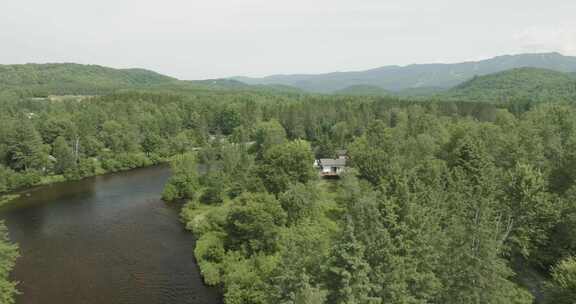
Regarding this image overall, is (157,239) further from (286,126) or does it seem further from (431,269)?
(286,126)

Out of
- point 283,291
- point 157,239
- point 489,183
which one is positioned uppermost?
point 489,183

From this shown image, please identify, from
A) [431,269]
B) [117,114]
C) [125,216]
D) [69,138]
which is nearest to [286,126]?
[117,114]

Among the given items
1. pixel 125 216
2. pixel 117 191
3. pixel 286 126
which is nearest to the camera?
pixel 125 216

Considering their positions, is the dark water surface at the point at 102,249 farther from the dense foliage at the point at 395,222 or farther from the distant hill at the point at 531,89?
the distant hill at the point at 531,89

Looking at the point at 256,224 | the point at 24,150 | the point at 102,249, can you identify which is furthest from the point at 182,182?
the point at 24,150

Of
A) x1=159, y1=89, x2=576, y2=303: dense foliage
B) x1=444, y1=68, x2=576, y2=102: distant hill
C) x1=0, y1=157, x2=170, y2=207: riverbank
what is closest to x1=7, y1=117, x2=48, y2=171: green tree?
x1=0, y1=157, x2=170, y2=207: riverbank

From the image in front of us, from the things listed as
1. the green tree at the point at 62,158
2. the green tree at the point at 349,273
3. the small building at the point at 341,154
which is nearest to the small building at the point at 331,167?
the small building at the point at 341,154
